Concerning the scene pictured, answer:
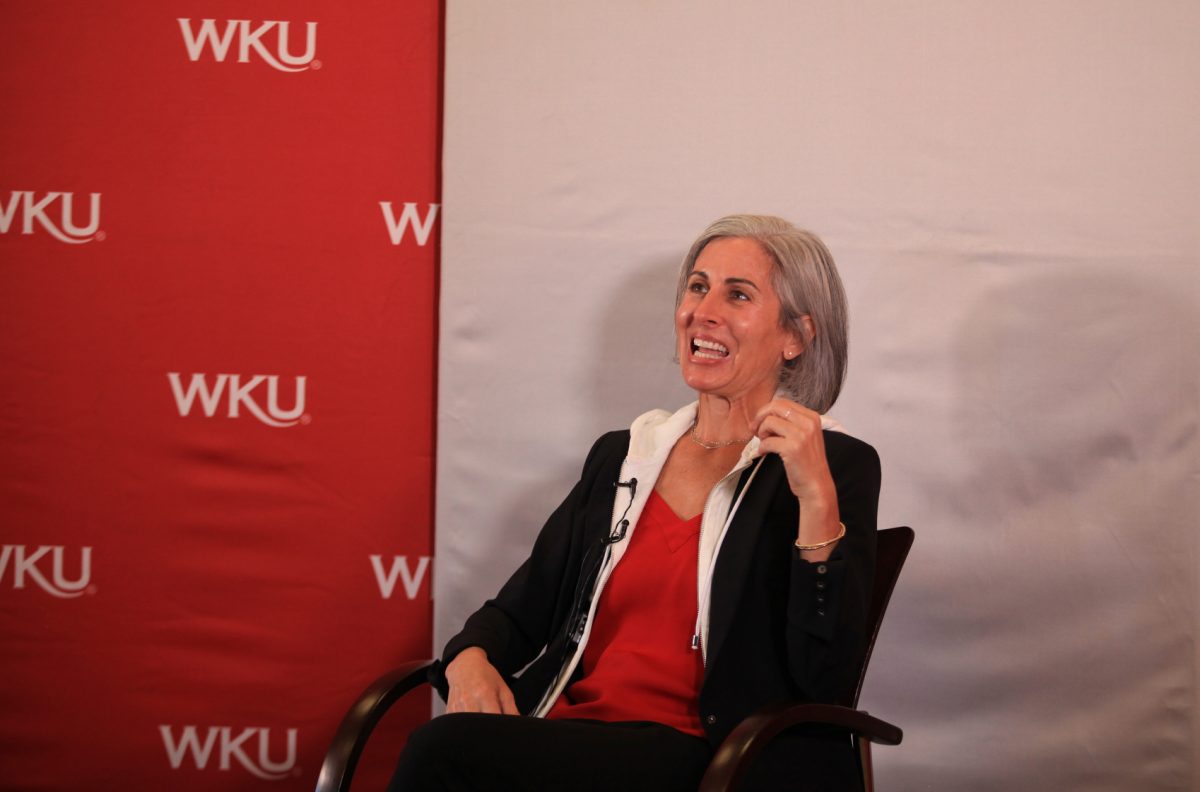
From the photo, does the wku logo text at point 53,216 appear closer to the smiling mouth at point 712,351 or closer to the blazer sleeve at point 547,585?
the blazer sleeve at point 547,585

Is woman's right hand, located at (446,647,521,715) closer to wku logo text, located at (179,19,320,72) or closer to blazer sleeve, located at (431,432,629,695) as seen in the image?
blazer sleeve, located at (431,432,629,695)

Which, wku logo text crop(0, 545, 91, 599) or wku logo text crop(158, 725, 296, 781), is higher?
wku logo text crop(0, 545, 91, 599)

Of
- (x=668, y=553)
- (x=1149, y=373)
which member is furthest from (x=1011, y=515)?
(x=668, y=553)

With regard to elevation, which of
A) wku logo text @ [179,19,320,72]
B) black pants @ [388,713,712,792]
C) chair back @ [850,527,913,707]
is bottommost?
black pants @ [388,713,712,792]

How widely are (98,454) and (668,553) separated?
1624mm

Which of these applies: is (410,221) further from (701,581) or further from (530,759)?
(530,759)

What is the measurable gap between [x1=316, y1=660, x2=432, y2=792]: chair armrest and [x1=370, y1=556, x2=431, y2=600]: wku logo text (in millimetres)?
802

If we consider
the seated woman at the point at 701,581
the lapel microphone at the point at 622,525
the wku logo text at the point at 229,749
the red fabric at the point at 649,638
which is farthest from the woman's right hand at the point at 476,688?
the wku logo text at the point at 229,749

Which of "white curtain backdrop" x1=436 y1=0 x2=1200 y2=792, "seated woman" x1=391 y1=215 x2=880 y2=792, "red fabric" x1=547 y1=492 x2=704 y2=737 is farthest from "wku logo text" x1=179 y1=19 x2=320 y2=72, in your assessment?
"red fabric" x1=547 y1=492 x2=704 y2=737

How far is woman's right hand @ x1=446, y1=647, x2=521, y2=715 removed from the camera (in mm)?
1941

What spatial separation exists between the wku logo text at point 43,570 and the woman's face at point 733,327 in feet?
5.62

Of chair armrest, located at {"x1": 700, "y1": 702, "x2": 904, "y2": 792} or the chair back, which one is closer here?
chair armrest, located at {"x1": 700, "y1": 702, "x2": 904, "y2": 792}

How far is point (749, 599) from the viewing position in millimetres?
1958

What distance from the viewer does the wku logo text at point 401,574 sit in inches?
112
